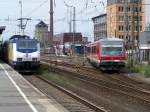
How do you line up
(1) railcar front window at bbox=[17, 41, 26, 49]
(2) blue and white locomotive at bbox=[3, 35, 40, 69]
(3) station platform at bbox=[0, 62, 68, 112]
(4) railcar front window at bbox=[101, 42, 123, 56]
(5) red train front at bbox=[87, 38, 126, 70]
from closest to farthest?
(3) station platform at bbox=[0, 62, 68, 112], (2) blue and white locomotive at bbox=[3, 35, 40, 69], (1) railcar front window at bbox=[17, 41, 26, 49], (5) red train front at bbox=[87, 38, 126, 70], (4) railcar front window at bbox=[101, 42, 123, 56]

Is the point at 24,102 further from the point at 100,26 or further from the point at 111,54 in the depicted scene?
the point at 100,26

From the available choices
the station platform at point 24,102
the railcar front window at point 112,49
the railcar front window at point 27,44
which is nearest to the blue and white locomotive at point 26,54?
the railcar front window at point 27,44

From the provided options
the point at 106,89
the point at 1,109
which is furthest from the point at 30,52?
the point at 1,109

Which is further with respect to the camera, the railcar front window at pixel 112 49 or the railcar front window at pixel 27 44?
the railcar front window at pixel 112 49

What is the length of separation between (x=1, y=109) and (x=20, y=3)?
65073 mm

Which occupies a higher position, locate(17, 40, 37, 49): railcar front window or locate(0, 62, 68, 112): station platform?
locate(17, 40, 37, 49): railcar front window

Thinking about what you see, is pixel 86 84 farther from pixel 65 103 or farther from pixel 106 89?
pixel 65 103

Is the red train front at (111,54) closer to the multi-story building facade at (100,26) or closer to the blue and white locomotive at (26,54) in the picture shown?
the blue and white locomotive at (26,54)

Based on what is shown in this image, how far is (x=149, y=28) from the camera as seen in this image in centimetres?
8094

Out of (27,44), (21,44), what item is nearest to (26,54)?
(27,44)

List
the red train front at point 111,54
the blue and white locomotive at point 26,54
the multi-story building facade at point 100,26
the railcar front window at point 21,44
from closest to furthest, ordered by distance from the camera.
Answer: the blue and white locomotive at point 26,54
the railcar front window at point 21,44
the red train front at point 111,54
the multi-story building facade at point 100,26

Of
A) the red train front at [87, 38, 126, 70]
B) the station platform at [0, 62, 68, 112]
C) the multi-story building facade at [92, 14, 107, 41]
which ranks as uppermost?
the multi-story building facade at [92, 14, 107, 41]

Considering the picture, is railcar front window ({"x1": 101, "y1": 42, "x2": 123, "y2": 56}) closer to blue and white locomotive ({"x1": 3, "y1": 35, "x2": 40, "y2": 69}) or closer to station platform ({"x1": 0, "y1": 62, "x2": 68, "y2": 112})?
blue and white locomotive ({"x1": 3, "y1": 35, "x2": 40, "y2": 69})

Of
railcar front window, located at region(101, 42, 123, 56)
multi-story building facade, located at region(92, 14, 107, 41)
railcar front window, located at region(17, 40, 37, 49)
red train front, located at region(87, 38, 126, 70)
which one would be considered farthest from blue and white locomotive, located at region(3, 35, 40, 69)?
multi-story building facade, located at region(92, 14, 107, 41)
